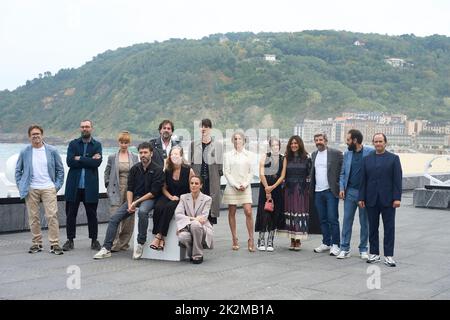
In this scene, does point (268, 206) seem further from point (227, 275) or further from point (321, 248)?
point (227, 275)

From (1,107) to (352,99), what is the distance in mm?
48212

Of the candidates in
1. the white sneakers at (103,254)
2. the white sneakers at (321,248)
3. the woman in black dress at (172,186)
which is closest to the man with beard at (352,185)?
the white sneakers at (321,248)

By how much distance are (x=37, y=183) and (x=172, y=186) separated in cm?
167

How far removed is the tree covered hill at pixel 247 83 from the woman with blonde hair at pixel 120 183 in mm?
70601

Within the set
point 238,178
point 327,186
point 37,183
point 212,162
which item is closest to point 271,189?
point 238,178

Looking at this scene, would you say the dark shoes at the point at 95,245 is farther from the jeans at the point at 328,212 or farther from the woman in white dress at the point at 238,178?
the jeans at the point at 328,212

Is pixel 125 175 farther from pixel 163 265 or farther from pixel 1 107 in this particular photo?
pixel 1 107

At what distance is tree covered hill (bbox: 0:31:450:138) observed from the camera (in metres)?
88.8

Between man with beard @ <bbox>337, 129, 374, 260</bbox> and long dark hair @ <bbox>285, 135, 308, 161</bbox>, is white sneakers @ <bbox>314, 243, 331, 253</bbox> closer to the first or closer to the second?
man with beard @ <bbox>337, 129, 374, 260</bbox>

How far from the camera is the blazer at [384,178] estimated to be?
7586 millimetres

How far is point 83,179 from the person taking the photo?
27.6 ft

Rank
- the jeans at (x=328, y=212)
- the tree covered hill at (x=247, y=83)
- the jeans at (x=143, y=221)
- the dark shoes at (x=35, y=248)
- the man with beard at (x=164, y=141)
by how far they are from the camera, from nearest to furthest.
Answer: the jeans at (x=143, y=221) → the dark shoes at (x=35, y=248) → the jeans at (x=328, y=212) → the man with beard at (x=164, y=141) → the tree covered hill at (x=247, y=83)

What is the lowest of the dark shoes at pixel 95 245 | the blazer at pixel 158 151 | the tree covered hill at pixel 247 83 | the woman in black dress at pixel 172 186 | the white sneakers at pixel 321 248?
the white sneakers at pixel 321 248

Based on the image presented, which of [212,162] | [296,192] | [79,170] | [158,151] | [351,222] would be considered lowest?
[351,222]
